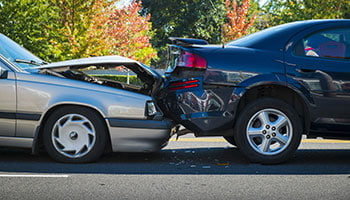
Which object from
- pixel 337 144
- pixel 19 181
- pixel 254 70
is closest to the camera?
pixel 19 181

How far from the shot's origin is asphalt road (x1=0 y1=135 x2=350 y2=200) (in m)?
3.91

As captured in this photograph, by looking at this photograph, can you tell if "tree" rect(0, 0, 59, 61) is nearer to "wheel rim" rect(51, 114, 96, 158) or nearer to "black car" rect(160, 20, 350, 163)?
"wheel rim" rect(51, 114, 96, 158)

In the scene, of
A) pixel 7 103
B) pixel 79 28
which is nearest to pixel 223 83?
pixel 7 103

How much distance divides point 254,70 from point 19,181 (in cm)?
262

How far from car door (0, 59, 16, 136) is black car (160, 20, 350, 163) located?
1.74 metres

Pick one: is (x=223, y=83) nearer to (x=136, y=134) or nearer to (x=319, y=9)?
(x=136, y=134)

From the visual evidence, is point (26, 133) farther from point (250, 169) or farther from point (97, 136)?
point (250, 169)

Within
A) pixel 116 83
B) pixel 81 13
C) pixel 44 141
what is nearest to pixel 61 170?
pixel 44 141

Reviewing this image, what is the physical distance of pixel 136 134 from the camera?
5055 mm

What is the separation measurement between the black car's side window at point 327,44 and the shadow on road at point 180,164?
1.23 metres

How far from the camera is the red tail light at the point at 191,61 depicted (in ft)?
16.7

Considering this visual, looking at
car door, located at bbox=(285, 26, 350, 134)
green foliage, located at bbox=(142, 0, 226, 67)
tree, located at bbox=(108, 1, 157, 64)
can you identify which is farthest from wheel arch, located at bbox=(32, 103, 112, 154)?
green foliage, located at bbox=(142, 0, 226, 67)

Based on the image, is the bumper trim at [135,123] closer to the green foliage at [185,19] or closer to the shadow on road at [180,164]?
the shadow on road at [180,164]

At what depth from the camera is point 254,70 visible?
5.07 meters
